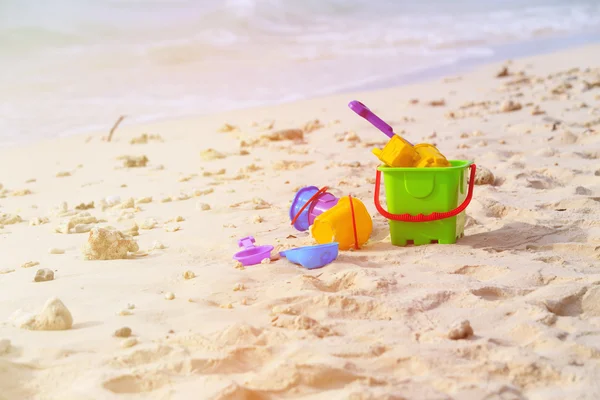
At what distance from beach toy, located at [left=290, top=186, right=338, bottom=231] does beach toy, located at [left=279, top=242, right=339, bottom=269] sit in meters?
0.46

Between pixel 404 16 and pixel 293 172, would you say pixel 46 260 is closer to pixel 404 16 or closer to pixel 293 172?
pixel 293 172

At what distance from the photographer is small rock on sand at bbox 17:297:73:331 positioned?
198 centimetres

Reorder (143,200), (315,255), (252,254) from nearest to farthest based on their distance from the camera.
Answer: (315,255) < (252,254) < (143,200)

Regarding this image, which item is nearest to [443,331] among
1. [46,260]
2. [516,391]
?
[516,391]

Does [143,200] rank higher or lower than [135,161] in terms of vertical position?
lower

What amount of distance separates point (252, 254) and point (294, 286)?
17.5 inches

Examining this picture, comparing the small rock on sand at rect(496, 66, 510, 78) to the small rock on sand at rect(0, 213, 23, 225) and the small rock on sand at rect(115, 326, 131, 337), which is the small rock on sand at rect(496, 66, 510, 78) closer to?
the small rock on sand at rect(0, 213, 23, 225)

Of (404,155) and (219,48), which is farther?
(219,48)

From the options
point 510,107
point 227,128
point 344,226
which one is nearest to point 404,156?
point 344,226

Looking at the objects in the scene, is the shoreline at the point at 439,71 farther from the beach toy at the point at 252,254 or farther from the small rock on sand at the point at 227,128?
the beach toy at the point at 252,254

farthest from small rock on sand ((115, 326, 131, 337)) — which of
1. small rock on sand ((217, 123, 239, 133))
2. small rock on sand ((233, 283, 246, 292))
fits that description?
small rock on sand ((217, 123, 239, 133))

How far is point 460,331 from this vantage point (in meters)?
1.88

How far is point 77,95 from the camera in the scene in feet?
28.7

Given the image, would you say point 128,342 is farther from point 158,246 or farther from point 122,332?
point 158,246
